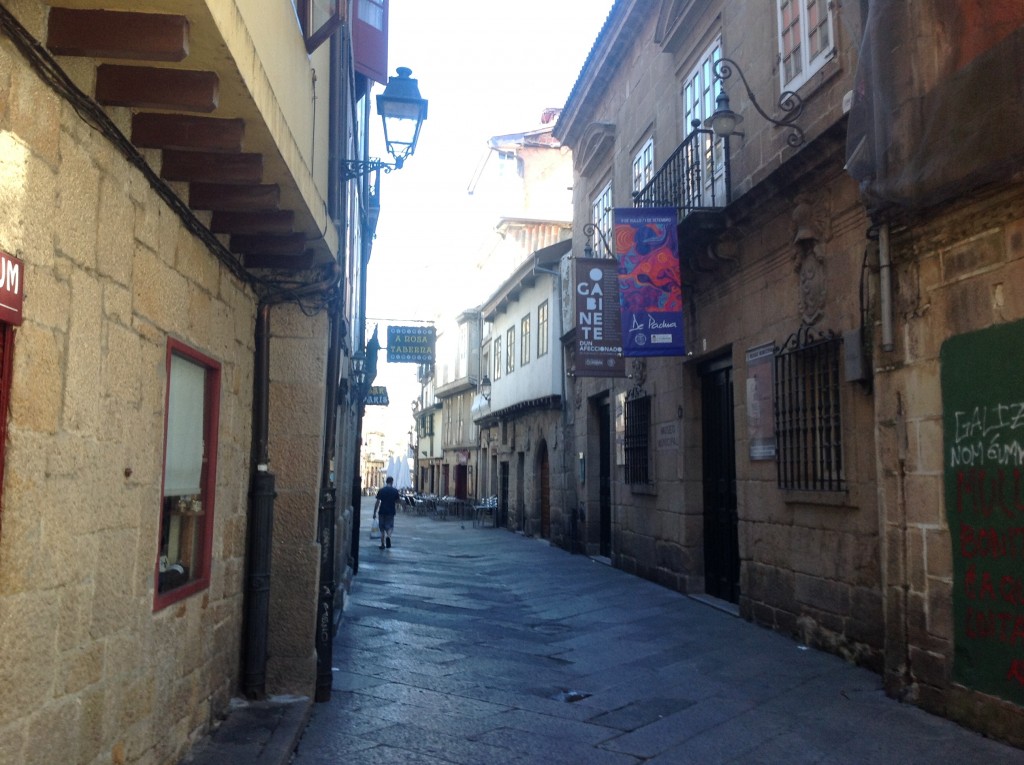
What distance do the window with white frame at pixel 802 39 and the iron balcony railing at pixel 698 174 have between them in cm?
121

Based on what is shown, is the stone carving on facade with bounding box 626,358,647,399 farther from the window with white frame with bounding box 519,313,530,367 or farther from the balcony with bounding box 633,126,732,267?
the window with white frame with bounding box 519,313,530,367

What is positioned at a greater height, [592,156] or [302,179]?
[592,156]

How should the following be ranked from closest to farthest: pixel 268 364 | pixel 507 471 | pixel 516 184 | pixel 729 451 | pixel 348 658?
pixel 268 364
pixel 348 658
pixel 729 451
pixel 507 471
pixel 516 184

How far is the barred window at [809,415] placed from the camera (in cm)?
764

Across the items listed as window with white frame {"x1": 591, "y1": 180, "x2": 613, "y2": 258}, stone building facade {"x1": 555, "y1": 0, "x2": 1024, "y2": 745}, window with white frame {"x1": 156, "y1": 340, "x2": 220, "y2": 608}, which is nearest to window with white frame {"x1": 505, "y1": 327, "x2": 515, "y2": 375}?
window with white frame {"x1": 591, "y1": 180, "x2": 613, "y2": 258}

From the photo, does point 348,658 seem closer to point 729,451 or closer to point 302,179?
point 302,179

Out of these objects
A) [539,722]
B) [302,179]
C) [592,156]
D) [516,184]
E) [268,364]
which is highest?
[516,184]

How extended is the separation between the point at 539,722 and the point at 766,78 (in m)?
6.68

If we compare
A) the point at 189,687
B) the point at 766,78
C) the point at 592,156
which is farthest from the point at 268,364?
the point at 592,156

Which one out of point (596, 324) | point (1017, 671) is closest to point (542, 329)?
point (596, 324)

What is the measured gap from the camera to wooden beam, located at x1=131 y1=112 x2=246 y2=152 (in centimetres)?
365

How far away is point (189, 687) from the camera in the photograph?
4.71m

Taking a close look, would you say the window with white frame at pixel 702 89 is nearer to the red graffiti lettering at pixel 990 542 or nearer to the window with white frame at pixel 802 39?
the window with white frame at pixel 802 39

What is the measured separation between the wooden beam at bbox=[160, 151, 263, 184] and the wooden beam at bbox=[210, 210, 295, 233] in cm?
65
